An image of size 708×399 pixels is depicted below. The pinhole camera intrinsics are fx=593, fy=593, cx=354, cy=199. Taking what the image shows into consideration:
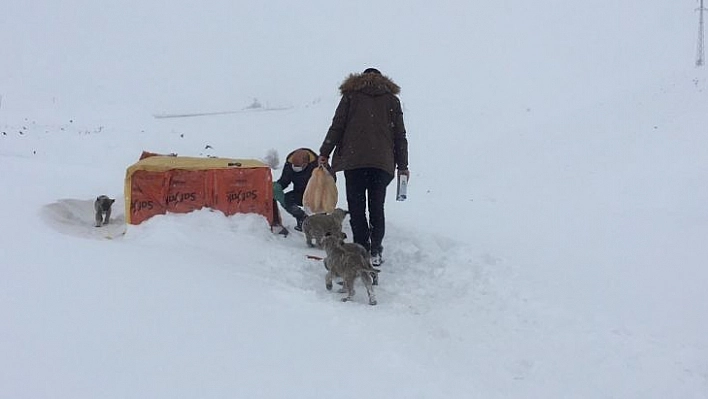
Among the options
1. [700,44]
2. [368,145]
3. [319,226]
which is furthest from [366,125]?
[700,44]

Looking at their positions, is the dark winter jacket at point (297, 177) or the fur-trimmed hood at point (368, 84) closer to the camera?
the fur-trimmed hood at point (368, 84)

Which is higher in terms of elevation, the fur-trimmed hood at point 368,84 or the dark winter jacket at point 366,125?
the fur-trimmed hood at point 368,84

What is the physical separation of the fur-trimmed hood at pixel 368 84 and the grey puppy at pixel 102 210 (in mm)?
3023

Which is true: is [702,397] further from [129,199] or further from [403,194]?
[129,199]

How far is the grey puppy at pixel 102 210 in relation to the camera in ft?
20.8

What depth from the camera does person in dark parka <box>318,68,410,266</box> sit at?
5.07 meters

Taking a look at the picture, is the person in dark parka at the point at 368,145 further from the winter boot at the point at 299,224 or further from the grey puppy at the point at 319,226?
the winter boot at the point at 299,224

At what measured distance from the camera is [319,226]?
580 cm

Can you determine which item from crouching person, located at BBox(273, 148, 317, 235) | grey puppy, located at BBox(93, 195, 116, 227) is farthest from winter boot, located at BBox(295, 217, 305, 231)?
grey puppy, located at BBox(93, 195, 116, 227)

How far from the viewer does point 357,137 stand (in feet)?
16.6

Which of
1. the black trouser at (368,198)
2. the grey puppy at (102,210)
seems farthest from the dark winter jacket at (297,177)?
the grey puppy at (102,210)

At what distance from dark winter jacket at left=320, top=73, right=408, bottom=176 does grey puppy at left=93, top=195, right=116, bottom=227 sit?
2.71m

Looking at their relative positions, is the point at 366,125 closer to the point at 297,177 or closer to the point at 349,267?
the point at 349,267

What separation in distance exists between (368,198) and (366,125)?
2.16 feet
